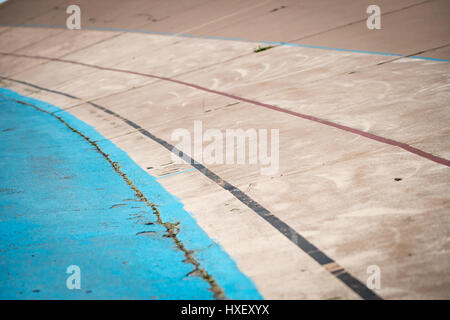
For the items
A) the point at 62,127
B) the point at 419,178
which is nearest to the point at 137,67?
the point at 62,127

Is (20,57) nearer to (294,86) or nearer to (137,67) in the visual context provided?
(137,67)

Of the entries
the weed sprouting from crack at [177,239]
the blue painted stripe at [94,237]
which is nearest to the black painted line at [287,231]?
the blue painted stripe at [94,237]

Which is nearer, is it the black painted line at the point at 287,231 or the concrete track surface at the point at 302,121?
the black painted line at the point at 287,231

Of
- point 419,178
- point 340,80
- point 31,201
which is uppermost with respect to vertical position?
point 340,80

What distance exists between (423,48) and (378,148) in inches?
169

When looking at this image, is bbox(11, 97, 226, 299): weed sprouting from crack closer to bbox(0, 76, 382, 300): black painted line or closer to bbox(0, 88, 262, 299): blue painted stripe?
bbox(0, 88, 262, 299): blue painted stripe

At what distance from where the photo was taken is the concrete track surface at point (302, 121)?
9.74 ft

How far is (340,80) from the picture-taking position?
709cm

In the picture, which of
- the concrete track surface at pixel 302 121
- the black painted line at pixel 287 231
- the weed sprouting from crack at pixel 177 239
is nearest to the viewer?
the black painted line at pixel 287 231

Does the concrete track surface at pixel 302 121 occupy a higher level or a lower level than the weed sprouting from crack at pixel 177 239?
higher

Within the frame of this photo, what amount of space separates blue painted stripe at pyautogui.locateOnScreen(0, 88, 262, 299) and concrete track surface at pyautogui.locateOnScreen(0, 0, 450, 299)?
0.19 metres

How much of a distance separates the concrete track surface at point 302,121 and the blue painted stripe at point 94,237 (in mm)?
190

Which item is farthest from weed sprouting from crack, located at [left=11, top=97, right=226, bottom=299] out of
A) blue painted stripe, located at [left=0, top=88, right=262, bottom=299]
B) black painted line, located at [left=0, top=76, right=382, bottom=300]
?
black painted line, located at [left=0, top=76, right=382, bottom=300]

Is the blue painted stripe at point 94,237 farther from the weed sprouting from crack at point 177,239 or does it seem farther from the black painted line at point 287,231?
the black painted line at point 287,231
